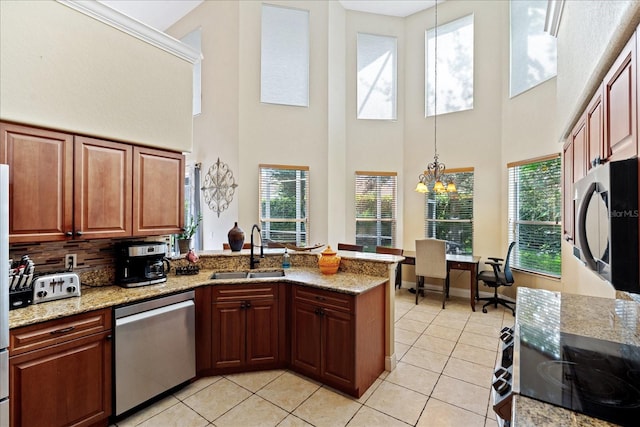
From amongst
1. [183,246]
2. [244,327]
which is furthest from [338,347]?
[183,246]

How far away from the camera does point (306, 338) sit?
260 centimetres

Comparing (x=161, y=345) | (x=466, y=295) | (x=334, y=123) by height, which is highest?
(x=334, y=123)

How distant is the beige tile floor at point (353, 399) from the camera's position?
2.12 meters

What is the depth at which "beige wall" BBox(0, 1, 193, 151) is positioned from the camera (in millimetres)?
1871

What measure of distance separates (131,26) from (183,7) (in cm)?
449

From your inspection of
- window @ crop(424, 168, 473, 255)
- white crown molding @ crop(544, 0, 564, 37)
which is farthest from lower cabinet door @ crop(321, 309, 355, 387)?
window @ crop(424, 168, 473, 255)

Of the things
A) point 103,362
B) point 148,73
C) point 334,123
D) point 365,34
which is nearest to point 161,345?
point 103,362

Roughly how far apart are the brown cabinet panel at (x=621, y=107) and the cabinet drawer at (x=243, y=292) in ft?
8.00

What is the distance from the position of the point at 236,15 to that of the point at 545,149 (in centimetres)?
547

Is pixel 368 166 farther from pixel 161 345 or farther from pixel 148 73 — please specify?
Result: pixel 161 345

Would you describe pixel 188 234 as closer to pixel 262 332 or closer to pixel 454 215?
pixel 262 332

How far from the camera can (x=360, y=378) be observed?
2377 mm

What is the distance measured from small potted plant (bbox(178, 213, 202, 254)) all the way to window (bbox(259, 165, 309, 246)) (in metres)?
1.20

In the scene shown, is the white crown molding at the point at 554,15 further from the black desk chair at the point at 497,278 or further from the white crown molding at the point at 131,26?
the white crown molding at the point at 131,26
